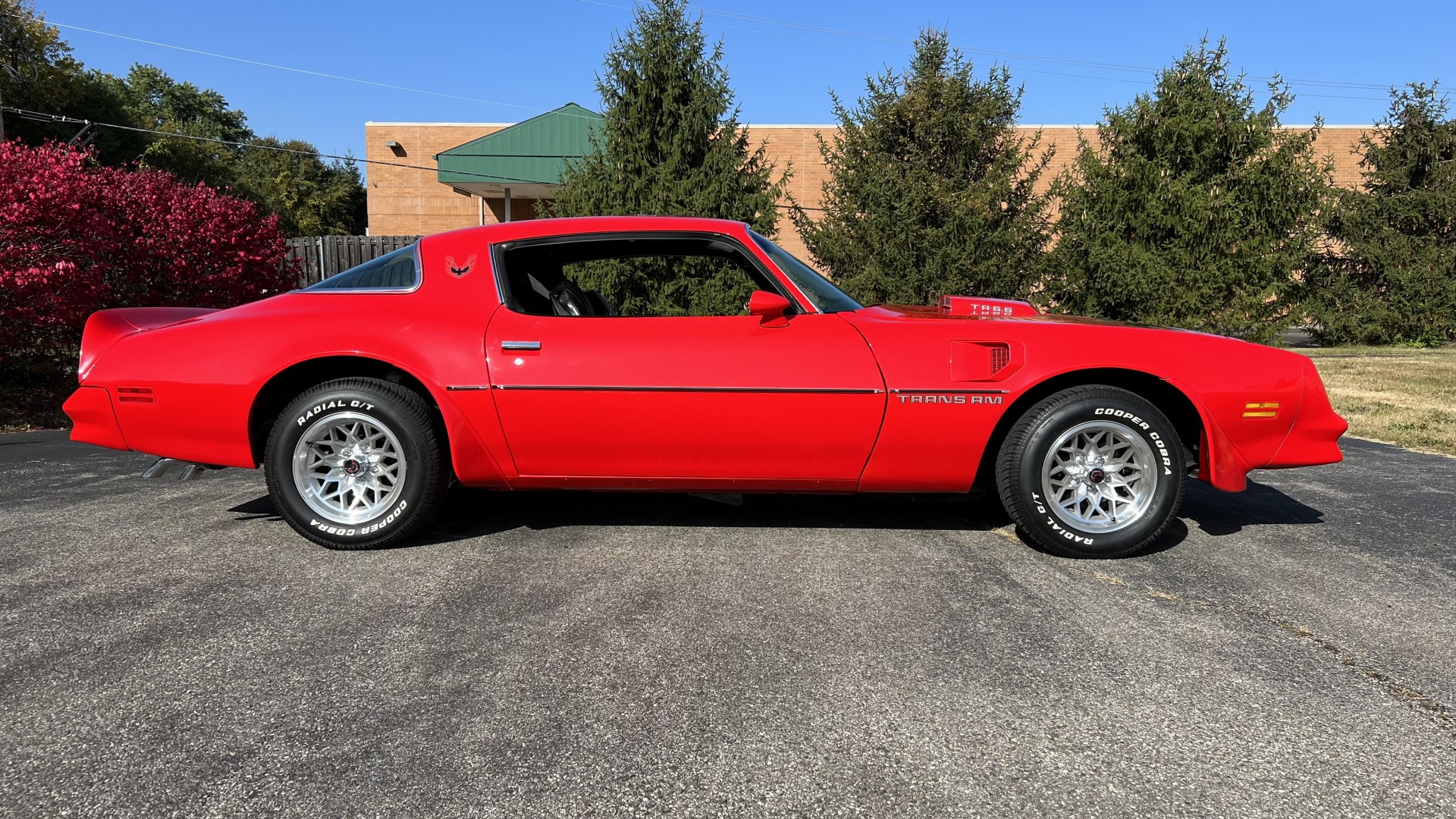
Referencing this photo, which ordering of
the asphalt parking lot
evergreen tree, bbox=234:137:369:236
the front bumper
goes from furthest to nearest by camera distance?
evergreen tree, bbox=234:137:369:236 < the front bumper < the asphalt parking lot

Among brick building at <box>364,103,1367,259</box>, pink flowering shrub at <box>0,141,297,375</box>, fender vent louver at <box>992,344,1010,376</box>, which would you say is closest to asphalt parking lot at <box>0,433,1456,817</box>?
fender vent louver at <box>992,344,1010,376</box>

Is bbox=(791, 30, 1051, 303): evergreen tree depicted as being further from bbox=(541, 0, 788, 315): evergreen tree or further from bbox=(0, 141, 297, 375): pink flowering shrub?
bbox=(0, 141, 297, 375): pink flowering shrub

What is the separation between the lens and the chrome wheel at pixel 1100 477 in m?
3.63

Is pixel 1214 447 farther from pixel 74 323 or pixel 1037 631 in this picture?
pixel 74 323

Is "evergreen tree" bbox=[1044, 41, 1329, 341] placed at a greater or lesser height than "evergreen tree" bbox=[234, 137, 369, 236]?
lesser

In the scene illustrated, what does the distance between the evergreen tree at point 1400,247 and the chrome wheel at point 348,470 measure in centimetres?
1790

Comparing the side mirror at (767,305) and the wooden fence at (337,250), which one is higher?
the wooden fence at (337,250)

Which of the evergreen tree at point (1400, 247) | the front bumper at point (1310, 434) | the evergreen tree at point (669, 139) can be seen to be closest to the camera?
the front bumper at point (1310, 434)

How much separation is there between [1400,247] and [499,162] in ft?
71.2

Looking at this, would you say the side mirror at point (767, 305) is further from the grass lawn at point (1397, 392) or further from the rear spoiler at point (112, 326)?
the grass lawn at point (1397, 392)

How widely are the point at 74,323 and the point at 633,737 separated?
867 cm

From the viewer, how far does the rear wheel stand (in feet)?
12.1

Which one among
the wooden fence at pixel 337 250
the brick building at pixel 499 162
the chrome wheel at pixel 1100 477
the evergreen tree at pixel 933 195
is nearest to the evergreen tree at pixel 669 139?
the evergreen tree at pixel 933 195

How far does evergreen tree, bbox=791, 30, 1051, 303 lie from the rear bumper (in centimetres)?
1049
